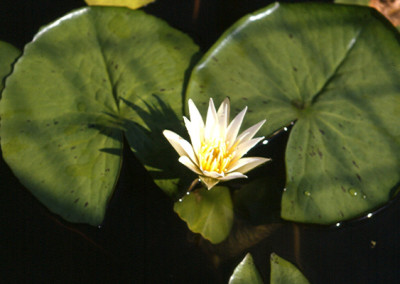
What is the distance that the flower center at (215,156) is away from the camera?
6.61 feet

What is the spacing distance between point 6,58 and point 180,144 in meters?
1.25

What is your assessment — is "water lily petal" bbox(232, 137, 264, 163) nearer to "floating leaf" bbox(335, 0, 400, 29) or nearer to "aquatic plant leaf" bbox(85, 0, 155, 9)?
"aquatic plant leaf" bbox(85, 0, 155, 9)

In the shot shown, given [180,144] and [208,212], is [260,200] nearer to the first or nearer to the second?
[208,212]

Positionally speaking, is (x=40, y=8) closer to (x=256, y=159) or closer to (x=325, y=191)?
(x=256, y=159)

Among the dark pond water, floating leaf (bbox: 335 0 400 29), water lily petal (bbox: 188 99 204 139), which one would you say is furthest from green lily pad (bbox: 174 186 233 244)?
floating leaf (bbox: 335 0 400 29)

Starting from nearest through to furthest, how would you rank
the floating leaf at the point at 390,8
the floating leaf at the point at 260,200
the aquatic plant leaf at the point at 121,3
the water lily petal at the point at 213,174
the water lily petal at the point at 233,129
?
the water lily petal at the point at 213,174
the water lily petal at the point at 233,129
the floating leaf at the point at 260,200
the aquatic plant leaf at the point at 121,3
the floating leaf at the point at 390,8

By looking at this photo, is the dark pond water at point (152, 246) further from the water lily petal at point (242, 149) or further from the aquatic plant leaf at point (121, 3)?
the aquatic plant leaf at point (121, 3)

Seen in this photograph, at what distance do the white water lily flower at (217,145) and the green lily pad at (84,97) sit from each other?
0.32m

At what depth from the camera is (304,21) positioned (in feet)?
8.46

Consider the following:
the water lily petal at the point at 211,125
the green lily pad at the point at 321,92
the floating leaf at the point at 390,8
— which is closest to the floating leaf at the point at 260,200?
the green lily pad at the point at 321,92

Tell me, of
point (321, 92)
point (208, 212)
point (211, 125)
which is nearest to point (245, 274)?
point (208, 212)

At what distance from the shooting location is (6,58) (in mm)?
2391

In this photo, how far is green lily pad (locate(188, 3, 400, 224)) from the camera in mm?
2158

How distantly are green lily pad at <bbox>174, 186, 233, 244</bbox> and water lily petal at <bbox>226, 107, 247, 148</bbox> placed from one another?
1.28ft
